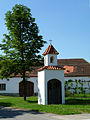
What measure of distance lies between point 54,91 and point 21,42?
691 centimetres

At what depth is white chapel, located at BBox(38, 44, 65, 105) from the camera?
65.8ft

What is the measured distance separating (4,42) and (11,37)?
1011 millimetres

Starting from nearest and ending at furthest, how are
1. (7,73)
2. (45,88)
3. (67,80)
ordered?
1. (45,88)
2. (7,73)
3. (67,80)

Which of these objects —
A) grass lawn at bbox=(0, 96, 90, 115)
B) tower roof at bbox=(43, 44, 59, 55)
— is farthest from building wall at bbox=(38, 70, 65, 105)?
tower roof at bbox=(43, 44, 59, 55)

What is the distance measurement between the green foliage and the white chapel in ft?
7.49

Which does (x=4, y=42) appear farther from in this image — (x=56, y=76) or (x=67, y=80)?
(x=67, y=80)

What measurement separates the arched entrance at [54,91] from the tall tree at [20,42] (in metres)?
3.71

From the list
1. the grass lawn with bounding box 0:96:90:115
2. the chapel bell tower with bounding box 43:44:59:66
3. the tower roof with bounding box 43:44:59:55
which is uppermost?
the tower roof with bounding box 43:44:59:55

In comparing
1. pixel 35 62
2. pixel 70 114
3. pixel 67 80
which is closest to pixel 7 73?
pixel 35 62

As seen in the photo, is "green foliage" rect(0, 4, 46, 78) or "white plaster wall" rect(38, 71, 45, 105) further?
"green foliage" rect(0, 4, 46, 78)

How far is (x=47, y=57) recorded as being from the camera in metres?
21.2

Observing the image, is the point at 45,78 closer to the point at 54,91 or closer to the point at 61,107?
the point at 54,91

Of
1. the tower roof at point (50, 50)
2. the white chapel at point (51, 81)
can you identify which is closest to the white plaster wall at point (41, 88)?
the white chapel at point (51, 81)

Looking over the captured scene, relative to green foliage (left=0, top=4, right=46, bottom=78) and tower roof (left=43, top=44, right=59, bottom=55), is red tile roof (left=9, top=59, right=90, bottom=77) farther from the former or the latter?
tower roof (left=43, top=44, right=59, bottom=55)
